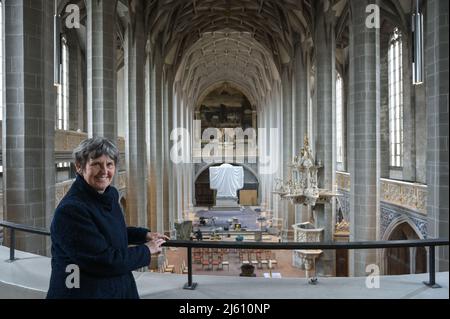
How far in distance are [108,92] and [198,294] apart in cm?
997

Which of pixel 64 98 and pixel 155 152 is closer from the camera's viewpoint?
pixel 64 98

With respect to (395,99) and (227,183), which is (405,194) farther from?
(227,183)

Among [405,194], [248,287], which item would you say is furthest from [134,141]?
[248,287]

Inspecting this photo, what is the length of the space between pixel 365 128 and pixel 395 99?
8154mm

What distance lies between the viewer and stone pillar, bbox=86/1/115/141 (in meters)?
11.8

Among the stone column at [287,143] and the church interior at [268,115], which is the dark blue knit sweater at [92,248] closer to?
the church interior at [268,115]

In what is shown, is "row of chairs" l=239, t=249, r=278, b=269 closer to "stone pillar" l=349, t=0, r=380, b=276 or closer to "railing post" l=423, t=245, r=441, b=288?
"stone pillar" l=349, t=0, r=380, b=276

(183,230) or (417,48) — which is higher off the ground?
(417,48)

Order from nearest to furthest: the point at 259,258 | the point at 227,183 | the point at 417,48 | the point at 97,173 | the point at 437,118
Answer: the point at 97,173 → the point at 417,48 → the point at 437,118 → the point at 259,258 → the point at 227,183

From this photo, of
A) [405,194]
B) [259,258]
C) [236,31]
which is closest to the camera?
[405,194]

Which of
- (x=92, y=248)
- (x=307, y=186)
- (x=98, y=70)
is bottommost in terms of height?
(x=307, y=186)

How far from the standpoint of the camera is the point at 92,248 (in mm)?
2129

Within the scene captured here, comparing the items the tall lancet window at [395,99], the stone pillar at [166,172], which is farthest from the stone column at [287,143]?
the stone pillar at [166,172]

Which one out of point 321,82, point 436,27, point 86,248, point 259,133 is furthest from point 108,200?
point 259,133
